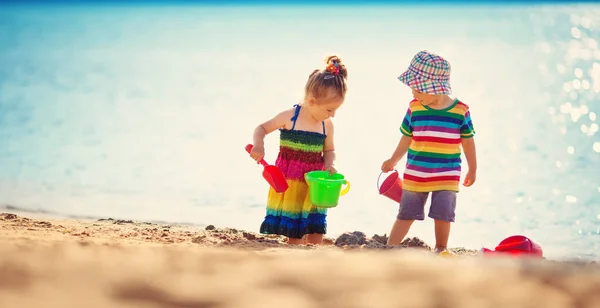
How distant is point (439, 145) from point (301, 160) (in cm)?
72

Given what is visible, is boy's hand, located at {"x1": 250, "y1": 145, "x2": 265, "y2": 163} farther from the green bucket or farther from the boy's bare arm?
the boy's bare arm

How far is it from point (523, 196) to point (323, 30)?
13.3 m

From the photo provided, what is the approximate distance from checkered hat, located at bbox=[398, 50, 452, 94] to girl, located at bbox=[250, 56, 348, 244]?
35cm

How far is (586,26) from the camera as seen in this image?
16.6m

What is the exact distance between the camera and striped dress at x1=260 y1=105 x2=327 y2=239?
4.52m

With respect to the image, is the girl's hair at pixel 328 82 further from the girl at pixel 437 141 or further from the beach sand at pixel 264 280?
the beach sand at pixel 264 280

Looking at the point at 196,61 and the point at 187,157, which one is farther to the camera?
the point at 196,61

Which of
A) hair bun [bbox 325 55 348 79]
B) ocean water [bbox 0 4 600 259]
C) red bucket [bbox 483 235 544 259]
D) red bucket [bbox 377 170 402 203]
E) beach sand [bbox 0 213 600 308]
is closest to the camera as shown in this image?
beach sand [bbox 0 213 600 308]

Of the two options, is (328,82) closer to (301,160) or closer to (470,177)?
(301,160)

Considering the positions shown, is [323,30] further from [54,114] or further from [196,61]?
[54,114]

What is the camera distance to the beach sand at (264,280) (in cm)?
241

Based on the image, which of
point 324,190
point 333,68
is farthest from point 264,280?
point 333,68

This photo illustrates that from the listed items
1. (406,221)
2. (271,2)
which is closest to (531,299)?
(406,221)

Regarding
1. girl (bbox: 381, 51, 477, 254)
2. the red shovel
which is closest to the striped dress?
the red shovel
